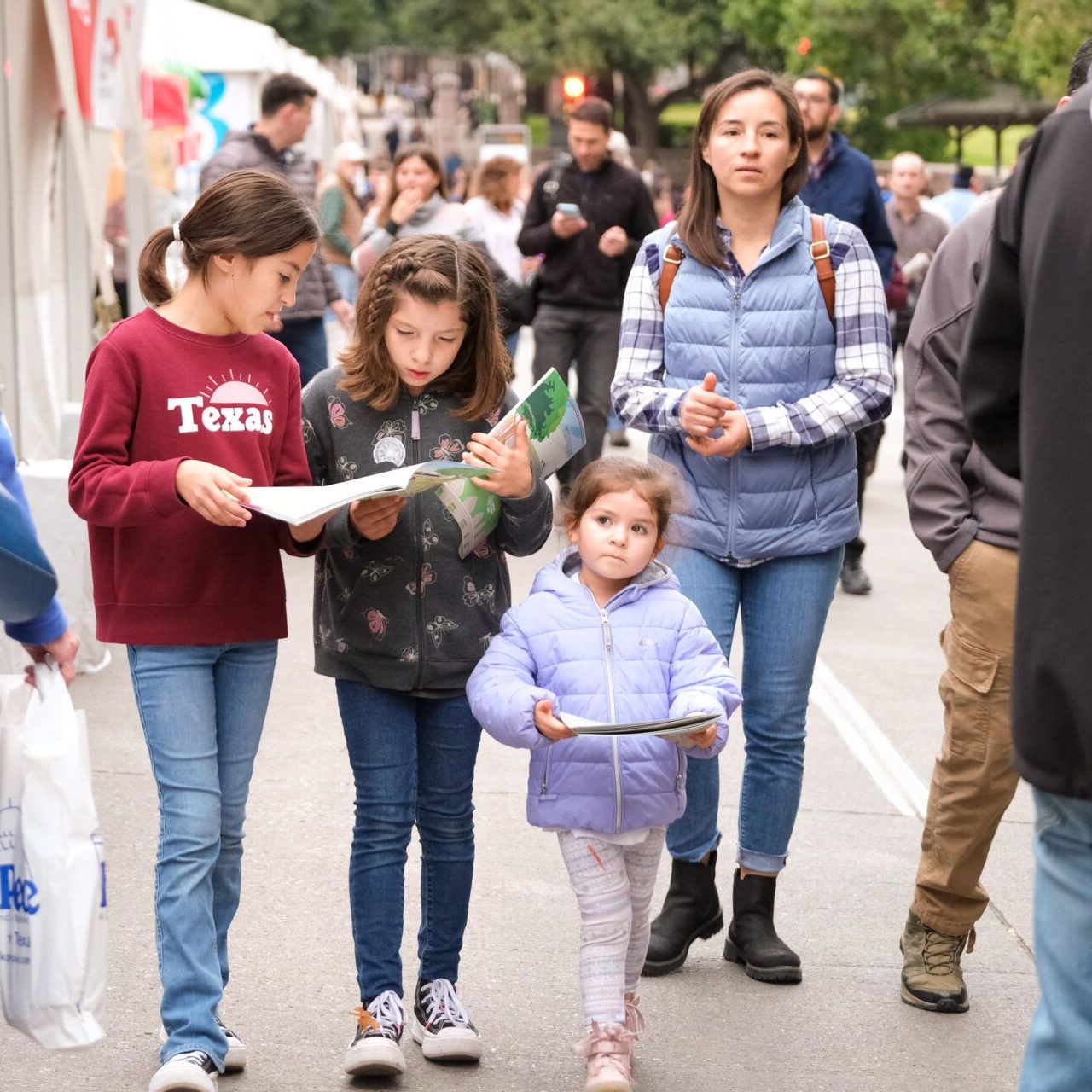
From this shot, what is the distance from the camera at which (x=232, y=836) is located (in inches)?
150

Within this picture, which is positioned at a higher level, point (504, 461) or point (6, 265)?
point (6, 265)

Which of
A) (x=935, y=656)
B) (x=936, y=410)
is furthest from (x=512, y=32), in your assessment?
(x=936, y=410)

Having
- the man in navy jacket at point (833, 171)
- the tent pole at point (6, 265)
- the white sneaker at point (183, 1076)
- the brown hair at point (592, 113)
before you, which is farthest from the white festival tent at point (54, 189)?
the white sneaker at point (183, 1076)

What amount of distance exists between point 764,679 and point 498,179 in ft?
30.9

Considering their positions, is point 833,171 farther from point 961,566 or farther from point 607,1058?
point 607,1058

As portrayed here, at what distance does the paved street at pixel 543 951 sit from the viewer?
12.9 ft

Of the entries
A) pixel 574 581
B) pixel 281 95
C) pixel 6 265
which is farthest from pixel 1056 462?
pixel 281 95

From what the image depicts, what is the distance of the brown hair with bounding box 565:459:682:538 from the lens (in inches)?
151

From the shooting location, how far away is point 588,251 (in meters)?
9.91

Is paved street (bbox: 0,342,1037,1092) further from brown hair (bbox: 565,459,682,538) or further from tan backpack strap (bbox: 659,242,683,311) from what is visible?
tan backpack strap (bbox: 659,242,683,311)

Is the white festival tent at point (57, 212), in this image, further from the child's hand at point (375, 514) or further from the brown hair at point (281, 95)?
the child's hand at point (375, 514)

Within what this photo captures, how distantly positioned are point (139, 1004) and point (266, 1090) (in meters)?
0.54

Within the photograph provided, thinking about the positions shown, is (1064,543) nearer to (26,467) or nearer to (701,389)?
(701,389)

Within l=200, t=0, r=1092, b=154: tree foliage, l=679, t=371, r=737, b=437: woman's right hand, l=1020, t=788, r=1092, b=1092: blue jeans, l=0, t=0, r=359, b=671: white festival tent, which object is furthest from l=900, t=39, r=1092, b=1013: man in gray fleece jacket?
l=200, t=0, r=1092, b=154: tree foliage
